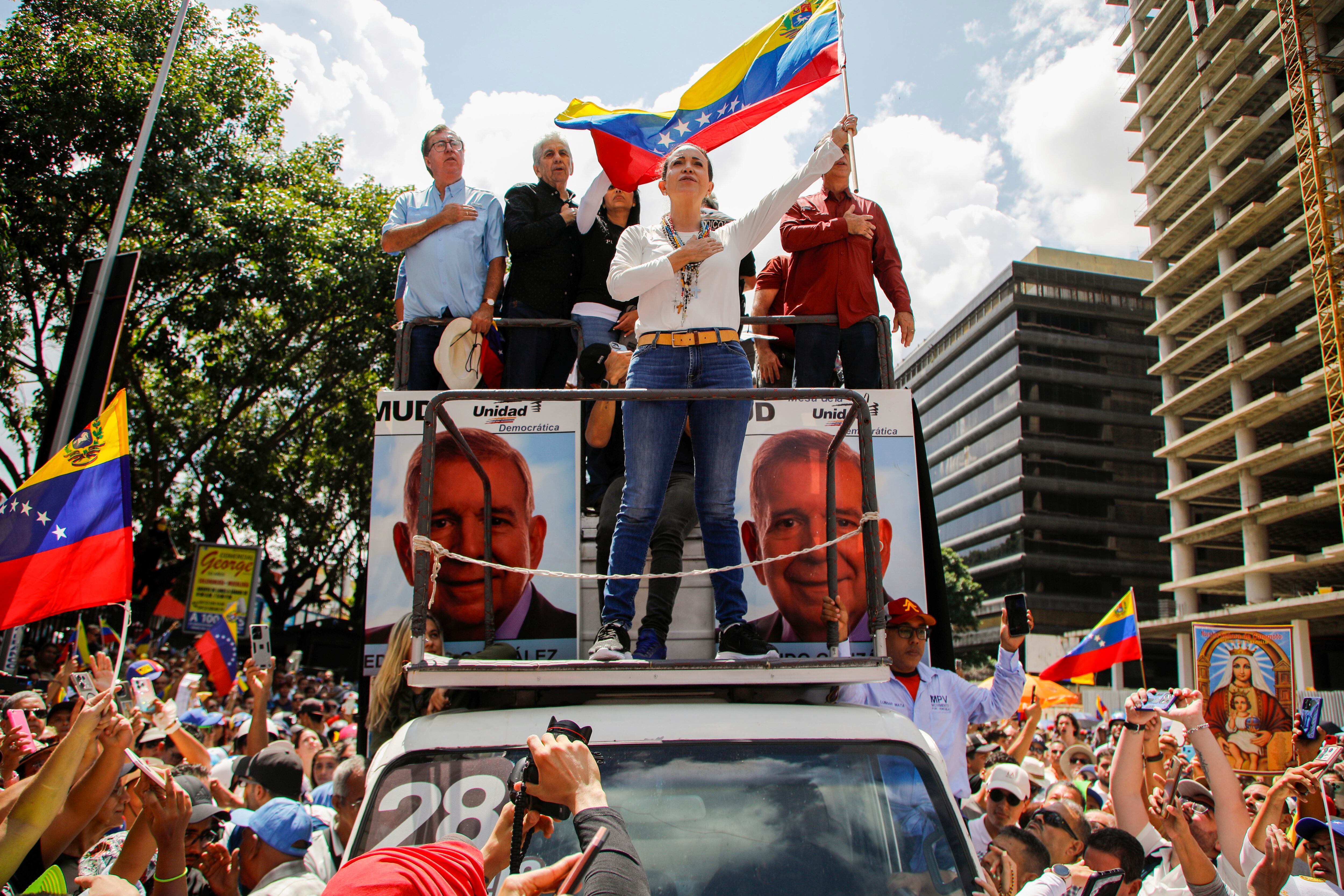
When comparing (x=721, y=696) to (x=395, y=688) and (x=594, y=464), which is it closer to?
(x=395, y=688)

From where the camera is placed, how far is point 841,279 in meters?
5.72

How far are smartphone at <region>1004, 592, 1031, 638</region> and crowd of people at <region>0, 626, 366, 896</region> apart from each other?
3176 mm

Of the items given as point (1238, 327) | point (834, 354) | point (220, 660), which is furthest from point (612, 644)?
point (1238, 327)

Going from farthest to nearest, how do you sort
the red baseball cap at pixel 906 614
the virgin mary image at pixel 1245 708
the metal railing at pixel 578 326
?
the virgin mary image at pixel 1245 708
the metal railing at pixel 578 326
the red baseball cap at pixel 906 614

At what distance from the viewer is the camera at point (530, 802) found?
196cm

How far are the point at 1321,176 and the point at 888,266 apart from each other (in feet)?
158

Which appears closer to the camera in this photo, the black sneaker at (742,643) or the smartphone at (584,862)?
the smartphone at (584,862)

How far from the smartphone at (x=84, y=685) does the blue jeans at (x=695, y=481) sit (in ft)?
6.83

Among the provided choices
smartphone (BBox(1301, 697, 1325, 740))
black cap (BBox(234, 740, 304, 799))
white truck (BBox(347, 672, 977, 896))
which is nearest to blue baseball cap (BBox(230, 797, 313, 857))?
black cap (BBox(234, 740, 304, 799))

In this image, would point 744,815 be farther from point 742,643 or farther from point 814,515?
point 814,515

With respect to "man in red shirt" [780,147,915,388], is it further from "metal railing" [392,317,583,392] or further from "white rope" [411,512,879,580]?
"white rope" [411,512,879,580]

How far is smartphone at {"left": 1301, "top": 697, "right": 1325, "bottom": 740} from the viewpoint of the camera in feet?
19.8

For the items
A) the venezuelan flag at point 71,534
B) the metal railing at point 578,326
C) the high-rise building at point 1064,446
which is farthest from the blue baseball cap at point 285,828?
the high-rise building at point 1064,446

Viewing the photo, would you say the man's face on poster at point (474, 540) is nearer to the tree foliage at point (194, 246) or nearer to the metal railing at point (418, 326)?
the metal railing at point (418, 326)
